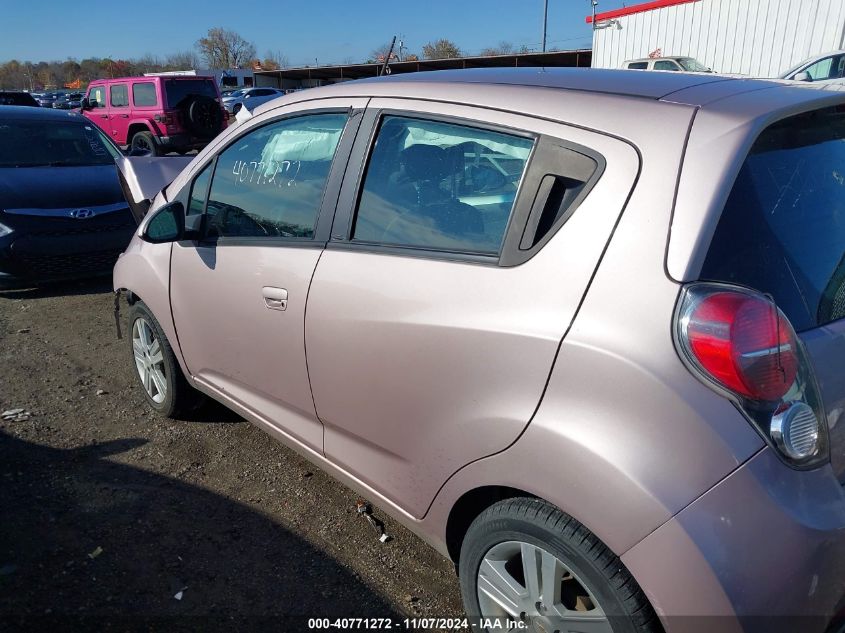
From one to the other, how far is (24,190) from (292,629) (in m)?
5.32

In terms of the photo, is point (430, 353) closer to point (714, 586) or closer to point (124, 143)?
point (714, 586)

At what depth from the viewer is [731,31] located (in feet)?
64.5

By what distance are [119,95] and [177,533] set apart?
53.6 ft

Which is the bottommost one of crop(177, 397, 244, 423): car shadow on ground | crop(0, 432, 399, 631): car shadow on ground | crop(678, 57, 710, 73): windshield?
crop(0, 432, 399, 631): car shadow on ground

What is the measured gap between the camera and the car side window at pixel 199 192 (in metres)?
3.11

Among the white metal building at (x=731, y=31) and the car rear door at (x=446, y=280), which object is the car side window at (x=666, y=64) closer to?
the white metal building at (x=731, y=31)

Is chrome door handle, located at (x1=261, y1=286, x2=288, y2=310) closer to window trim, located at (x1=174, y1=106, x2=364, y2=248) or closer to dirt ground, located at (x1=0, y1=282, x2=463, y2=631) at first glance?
window trim, located at (x1=174, y1=106, x2=364, y2=248)

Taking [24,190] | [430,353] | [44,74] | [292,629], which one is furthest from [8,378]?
[44,74]

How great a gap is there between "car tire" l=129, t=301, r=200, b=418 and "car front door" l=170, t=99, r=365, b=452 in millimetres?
325

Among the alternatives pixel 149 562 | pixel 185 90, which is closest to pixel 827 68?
pixel 185 90

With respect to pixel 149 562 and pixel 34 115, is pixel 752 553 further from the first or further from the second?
pixel 34 115

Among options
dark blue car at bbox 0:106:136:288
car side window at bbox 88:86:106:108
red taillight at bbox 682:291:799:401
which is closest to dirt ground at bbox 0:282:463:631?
red taillight at bbox 682:291:799:401

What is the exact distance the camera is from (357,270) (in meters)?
2.22

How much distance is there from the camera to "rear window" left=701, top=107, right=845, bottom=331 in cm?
155
